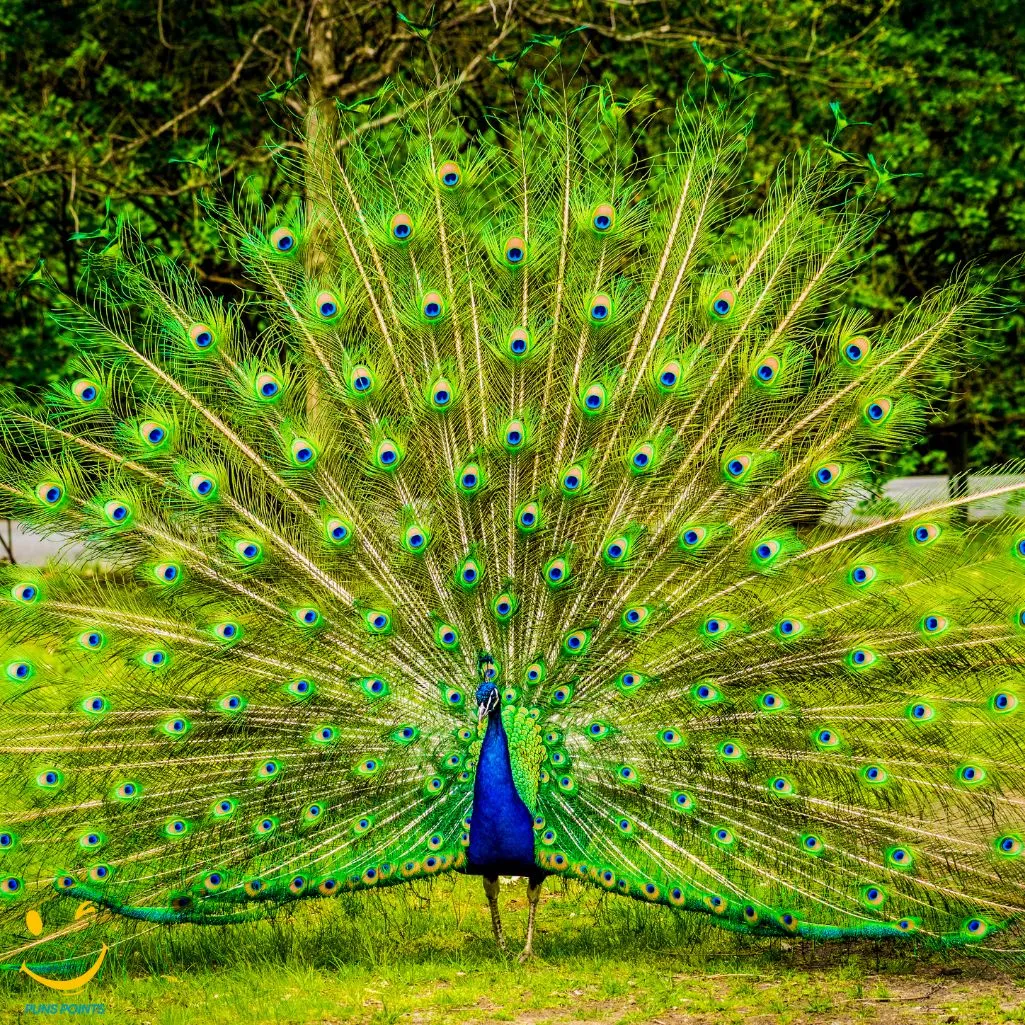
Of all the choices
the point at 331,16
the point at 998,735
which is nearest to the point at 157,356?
the point at 998,735

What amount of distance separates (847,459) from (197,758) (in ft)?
9.82

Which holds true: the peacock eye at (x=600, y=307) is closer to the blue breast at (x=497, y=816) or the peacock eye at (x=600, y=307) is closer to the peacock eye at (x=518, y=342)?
the peacock eye at (x=518, y=342)

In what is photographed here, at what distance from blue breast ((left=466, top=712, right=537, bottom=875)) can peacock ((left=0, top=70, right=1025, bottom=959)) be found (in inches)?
0.5

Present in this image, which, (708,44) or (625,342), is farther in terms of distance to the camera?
(708,44)

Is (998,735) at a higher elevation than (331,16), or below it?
below

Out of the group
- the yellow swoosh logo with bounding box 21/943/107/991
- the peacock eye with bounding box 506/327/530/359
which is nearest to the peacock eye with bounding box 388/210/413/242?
the peacock eye with bounding box 506/327/530/359

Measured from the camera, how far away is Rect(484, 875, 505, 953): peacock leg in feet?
22.1

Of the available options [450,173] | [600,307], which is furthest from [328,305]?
[600,307]

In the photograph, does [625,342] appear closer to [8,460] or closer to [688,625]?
[688,625]

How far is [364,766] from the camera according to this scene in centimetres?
652

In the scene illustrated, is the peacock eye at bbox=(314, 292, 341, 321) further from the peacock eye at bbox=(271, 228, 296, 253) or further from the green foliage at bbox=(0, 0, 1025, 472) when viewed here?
the green foliage at bbox=(0, 0, 1025, 472)

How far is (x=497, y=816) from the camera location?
6348 millimetres

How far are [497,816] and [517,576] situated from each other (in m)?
1.01

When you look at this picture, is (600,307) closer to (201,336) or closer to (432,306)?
(432,306)
